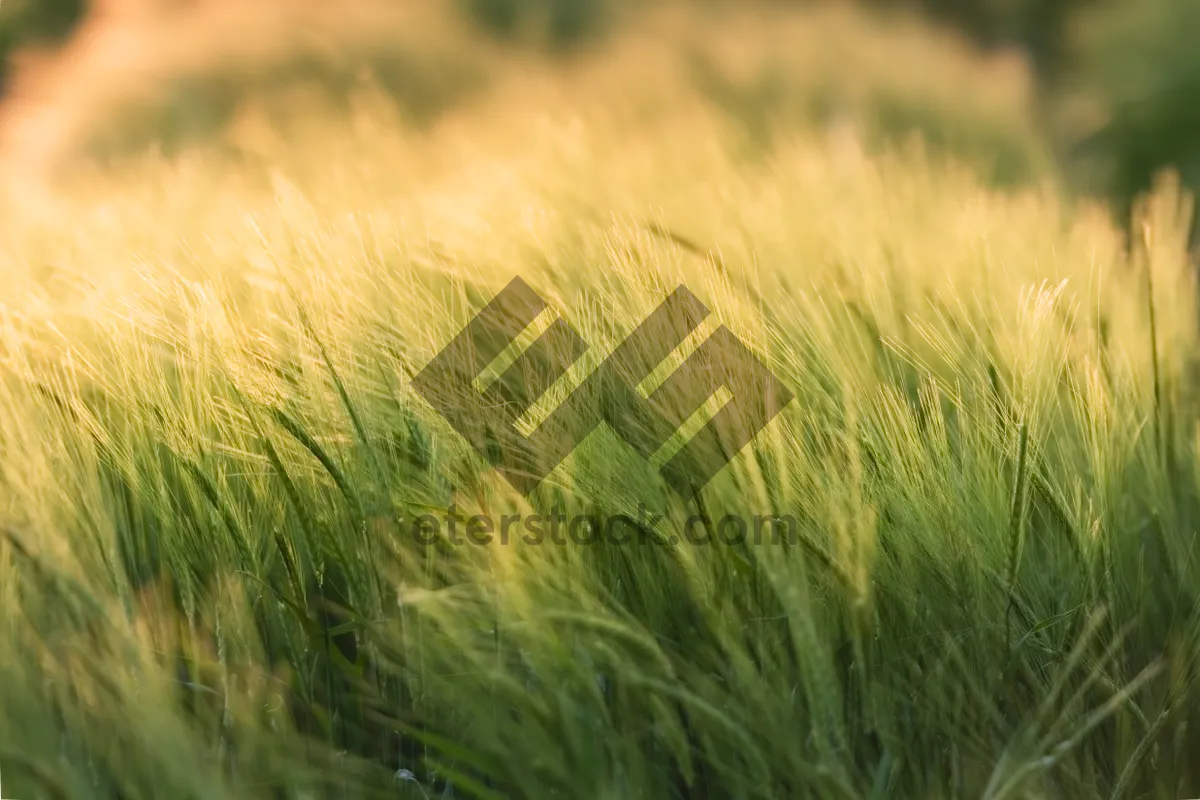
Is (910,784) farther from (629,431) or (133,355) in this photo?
(133,355)

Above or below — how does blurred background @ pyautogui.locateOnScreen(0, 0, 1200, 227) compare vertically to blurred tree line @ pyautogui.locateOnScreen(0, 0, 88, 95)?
below

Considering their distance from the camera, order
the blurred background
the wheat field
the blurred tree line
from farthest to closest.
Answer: the blurred tree line
the blurred background
the wheat field

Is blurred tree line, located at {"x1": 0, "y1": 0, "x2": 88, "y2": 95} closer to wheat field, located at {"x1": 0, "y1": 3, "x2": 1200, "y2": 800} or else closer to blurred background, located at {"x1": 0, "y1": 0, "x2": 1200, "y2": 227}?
blurred background, located at {"x1": 0, "y1": 0, "x2": 1200, "y2": 227}

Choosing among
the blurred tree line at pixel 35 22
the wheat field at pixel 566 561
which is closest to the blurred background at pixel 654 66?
the blurred tree line at pixel 35 22

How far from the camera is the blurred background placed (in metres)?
1.63

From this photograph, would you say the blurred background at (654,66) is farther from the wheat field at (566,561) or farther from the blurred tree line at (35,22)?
the wheat field at (566,561)

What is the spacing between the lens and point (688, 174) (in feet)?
4.12

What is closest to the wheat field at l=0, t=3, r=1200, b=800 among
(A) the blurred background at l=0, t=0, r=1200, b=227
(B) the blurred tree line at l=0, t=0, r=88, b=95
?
(A) the blurred background at l=0, t=0, r=1200, b=227

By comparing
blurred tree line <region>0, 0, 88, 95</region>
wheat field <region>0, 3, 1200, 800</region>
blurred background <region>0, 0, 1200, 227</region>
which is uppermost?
blurred tree line <region>0, 0, 88, 95</region>

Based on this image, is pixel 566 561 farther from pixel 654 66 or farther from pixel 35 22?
pixel 35 22

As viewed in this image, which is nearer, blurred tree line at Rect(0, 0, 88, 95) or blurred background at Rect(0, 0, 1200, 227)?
blurred background at Rect(0, 0, 1200, 227)

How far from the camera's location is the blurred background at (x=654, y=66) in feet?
5.35

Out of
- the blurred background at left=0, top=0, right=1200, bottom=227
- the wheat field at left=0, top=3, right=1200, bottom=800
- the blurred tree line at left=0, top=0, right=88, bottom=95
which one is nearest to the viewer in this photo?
the wheat field at left=0, top=3, right=1200, bottom=800

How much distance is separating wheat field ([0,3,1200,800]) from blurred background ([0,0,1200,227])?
96 centimetres
